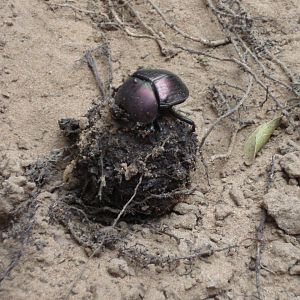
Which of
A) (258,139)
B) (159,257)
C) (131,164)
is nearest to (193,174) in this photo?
(258,139)

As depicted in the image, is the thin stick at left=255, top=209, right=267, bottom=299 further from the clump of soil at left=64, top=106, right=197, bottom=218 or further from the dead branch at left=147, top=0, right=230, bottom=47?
the dead branch at left=147, top=0, right=230, bottom=47

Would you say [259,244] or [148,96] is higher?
[148,96]

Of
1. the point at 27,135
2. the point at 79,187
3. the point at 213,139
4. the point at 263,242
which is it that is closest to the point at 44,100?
the point at 27,135

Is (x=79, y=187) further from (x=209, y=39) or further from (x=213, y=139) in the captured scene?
(x=209, y=39)

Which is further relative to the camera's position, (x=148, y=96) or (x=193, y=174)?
(x=193, y=174)

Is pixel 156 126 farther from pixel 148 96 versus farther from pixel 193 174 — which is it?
pixel 193 174

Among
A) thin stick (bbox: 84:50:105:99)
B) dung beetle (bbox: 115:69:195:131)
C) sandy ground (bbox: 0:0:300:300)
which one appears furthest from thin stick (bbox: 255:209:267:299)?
thin stick (bbox: 84:50:105:99)

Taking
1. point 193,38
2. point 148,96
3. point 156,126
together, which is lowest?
point 193,38
